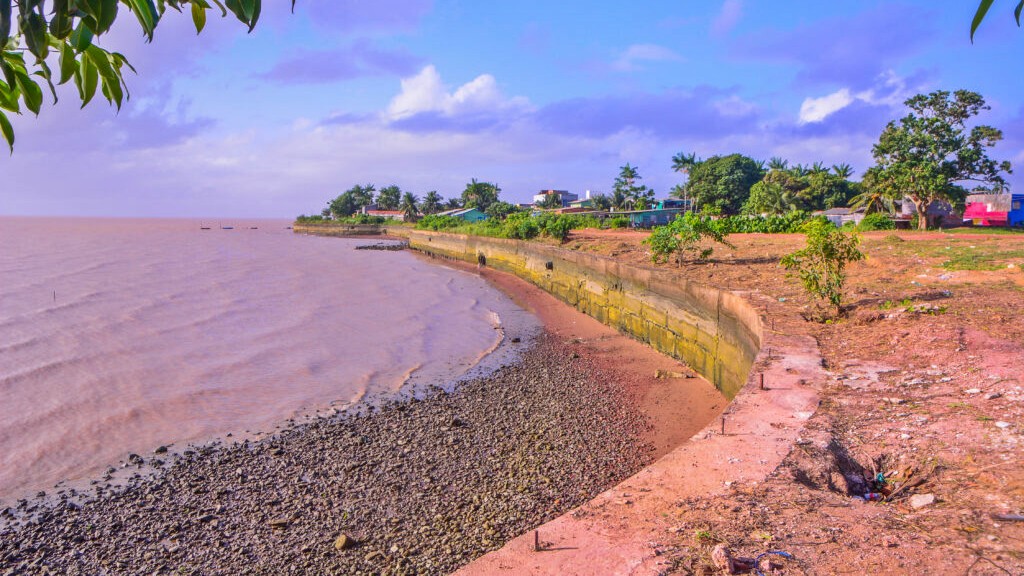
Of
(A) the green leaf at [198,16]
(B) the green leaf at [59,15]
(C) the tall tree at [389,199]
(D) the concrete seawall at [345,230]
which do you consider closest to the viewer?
(B) the green leaf at [59,15]

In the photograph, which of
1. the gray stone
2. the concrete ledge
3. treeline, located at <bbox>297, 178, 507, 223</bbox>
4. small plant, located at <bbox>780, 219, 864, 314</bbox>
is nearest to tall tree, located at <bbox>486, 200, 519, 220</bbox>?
treeline, located at <bbox>297, 178, 507, 223</bbox>

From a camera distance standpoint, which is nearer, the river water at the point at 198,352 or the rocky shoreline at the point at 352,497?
the rocky shoreline at the point at 352,497

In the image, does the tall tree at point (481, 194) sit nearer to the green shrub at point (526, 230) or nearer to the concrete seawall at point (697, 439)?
the green shrub at point (526, 230)

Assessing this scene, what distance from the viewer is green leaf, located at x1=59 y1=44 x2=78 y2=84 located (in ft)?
4.94

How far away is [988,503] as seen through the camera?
3771mm

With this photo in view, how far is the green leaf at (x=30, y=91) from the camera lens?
1.52m

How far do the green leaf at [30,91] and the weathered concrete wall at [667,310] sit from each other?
361 inches

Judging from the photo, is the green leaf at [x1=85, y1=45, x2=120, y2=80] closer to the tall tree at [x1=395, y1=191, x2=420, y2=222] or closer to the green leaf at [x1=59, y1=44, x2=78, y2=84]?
the green leaf at [x1=59, y1=44, x2=78, y2=84]

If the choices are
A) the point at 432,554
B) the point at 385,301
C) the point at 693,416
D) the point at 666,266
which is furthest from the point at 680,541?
the point at 385,301

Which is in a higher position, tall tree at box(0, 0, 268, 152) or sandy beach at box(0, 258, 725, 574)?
tall tree at box(0, 0, 268, 152)

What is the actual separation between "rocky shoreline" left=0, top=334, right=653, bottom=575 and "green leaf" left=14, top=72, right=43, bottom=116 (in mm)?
4748

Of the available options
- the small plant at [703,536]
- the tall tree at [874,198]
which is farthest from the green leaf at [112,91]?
the tall tree at [874,198]

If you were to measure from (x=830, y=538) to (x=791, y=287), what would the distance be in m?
10.9

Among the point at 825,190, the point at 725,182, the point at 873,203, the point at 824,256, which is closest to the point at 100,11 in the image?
the point at 824,256
